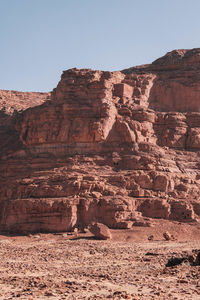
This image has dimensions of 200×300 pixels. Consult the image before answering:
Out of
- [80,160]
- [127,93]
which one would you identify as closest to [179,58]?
[127,93]

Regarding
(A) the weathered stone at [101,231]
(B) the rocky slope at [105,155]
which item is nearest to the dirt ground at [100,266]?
(A) the weathered stone at [101,231]

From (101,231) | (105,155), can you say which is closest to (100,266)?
(101,231)

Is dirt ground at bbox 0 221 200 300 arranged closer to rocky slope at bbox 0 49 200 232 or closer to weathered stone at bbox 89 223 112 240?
weathered stone at bbox 89 223 112 240

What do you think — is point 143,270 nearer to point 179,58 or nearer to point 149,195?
→ point 149,195

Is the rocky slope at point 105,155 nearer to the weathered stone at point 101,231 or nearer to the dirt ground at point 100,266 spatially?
the dirt ground at point 100,266

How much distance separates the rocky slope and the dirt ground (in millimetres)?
2489

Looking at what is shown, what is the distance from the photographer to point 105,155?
4694cm

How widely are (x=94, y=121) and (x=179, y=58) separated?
1904 centimetres

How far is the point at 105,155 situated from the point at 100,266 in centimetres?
2313

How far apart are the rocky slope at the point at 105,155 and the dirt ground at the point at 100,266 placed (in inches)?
98.0

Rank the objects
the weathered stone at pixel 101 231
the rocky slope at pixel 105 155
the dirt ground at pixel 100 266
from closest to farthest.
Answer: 1. the dirt ground at pixel 100 266
2. the weathered stone at pixel 101 231
3. the rocky slope at pixel 105 155

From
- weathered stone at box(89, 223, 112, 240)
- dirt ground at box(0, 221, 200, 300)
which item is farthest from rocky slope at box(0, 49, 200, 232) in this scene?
weathered stone at box(89, 223, 112, 240)

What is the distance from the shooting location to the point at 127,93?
174 feet

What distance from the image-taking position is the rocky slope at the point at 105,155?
41094 mm
